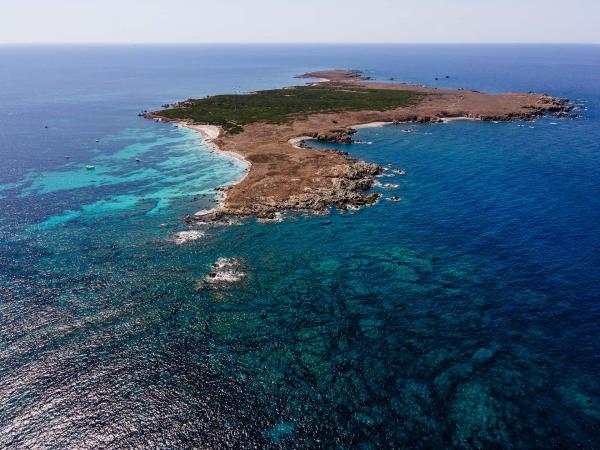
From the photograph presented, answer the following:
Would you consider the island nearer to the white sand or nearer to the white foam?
the white sand

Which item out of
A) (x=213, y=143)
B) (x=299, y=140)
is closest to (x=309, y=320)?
(x=299, y=140)

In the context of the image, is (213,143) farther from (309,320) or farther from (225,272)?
(309,320)

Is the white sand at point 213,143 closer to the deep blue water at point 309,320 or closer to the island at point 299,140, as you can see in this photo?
the island at point 299,140

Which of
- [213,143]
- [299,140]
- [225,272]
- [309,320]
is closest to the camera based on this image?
[309,320]

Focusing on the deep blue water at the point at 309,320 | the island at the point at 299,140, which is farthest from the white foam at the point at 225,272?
the island at the point at 299,140

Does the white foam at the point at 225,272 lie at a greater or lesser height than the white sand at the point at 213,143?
lesser

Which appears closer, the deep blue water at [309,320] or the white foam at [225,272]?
the deep blue water at [309,320]
